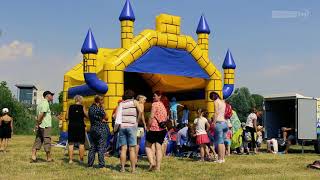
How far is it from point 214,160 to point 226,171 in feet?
6.52

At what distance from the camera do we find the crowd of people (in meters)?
7.97

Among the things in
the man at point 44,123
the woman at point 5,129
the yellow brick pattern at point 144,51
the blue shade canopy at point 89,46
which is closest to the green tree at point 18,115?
the woman at point 5,129

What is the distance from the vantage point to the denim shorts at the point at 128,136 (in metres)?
7.89

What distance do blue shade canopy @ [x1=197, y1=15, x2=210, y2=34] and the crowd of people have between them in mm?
3055

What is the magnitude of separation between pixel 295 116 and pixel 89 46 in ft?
21.9

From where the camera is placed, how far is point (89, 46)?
1237 centimetres

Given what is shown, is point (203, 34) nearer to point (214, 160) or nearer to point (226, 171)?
point (214, 160)

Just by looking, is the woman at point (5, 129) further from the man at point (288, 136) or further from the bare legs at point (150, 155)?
the man at point (288, 136)

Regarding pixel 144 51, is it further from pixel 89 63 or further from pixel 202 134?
pixel 202 134

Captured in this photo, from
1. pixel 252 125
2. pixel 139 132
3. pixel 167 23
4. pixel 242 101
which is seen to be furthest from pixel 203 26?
pixel 242 101

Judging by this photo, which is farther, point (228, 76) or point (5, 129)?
point (228, 76)

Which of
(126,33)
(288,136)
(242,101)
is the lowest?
(288,136)

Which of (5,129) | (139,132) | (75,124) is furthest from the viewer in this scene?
(5,129)

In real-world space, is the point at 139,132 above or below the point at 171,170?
above
